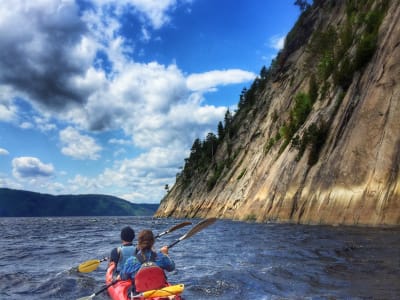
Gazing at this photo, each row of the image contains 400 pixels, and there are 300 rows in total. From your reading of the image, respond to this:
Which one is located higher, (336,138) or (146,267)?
(336,138)

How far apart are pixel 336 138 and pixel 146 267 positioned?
77.8ft

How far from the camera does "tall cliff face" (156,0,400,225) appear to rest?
2252cm

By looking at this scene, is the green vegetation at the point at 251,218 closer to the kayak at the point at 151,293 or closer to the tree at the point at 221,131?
the kayak at the point at 151,293

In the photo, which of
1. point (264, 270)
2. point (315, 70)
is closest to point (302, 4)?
point (315, 70)

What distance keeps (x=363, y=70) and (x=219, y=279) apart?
23276 mm

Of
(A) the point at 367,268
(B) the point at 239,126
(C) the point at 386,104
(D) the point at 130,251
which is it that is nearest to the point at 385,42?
(C) the point at 386,104

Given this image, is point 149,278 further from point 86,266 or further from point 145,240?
point 86,266

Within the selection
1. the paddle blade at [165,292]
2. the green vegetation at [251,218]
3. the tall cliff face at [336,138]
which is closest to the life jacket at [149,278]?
the paddle blade at [165,292]

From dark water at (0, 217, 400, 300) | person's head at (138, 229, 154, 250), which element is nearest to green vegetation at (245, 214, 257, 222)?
dark water at (0, 217, 400, 300)

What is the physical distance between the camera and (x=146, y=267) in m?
7.79

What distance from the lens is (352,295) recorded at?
8.25 m

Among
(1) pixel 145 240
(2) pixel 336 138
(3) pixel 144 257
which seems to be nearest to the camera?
(1) pixel 145 240

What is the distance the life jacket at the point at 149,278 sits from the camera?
7.73 m

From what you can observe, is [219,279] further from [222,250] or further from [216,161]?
[216,161]
